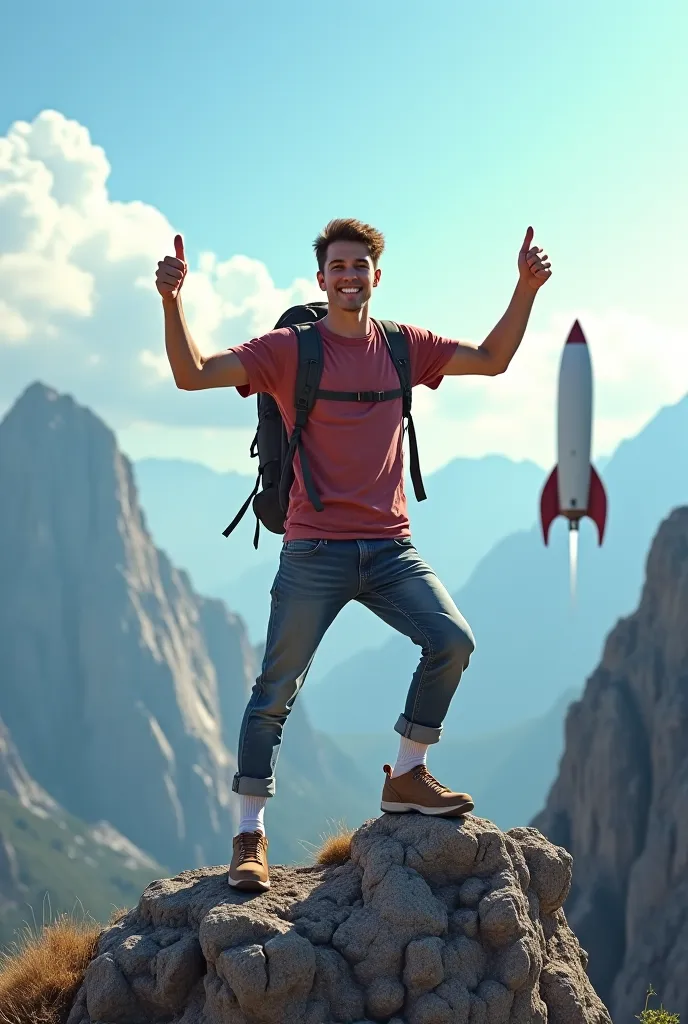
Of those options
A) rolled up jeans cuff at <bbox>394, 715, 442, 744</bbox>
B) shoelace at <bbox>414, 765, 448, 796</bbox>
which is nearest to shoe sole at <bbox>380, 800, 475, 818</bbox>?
shoelace at <bbox>414, 765, 448, 796</bbox>

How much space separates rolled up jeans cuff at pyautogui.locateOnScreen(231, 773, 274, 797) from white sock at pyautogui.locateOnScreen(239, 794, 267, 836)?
0.16ft

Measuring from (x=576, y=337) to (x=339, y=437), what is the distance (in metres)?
29.4

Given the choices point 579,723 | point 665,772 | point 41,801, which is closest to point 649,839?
point 665,772

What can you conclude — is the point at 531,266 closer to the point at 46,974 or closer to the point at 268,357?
the point at 268,357

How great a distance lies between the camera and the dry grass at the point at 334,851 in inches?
307

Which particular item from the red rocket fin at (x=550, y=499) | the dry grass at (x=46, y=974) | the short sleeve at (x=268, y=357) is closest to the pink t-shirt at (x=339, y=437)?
the short sleeve at (x=268, y=357)

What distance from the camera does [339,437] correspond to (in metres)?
6.71

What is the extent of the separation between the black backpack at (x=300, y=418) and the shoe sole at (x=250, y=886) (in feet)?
7.03

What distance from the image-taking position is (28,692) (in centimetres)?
19888

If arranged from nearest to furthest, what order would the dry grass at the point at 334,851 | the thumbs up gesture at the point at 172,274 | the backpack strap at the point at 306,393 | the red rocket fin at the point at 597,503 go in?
the thumbs up gesture at the point at 172,274
the backpack strap at the point at 306,393
the dry grass at the point at 334,851
the red rocket fin at the point at 597,503

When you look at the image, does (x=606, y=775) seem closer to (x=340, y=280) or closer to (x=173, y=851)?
(x=340, y=280)

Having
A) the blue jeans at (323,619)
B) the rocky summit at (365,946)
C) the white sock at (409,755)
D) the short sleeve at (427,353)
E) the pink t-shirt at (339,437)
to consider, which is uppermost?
the short sleeve at (427,353)

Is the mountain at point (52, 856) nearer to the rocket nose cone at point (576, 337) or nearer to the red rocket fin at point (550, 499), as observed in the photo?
the rocket nose cone at point (576, 337)

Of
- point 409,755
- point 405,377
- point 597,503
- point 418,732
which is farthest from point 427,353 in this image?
point 597,503
